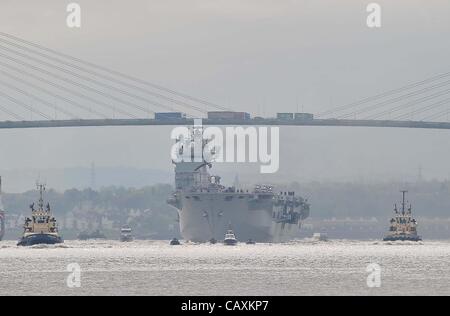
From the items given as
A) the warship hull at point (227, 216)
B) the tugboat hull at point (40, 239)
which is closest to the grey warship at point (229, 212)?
the warship hull at point (227, 216)

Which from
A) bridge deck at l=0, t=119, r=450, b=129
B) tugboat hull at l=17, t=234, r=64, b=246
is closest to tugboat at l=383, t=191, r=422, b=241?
bridge deck at l=0, t=119, r=450, b=129

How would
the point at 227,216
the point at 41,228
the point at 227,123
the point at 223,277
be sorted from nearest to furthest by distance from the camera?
the point at 223,277
the point at 41,228
the point at 227,216
the point at 227,123

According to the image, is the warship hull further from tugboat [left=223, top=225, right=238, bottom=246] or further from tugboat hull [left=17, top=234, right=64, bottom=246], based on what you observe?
tugboat hull [left=17, top=234, right=64, bottom=246]

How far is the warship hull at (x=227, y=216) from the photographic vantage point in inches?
6329

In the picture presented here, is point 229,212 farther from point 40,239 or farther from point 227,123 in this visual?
point 40,239

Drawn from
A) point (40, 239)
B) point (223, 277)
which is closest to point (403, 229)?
point (40, 239)

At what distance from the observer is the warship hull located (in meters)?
161

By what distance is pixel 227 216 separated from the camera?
527 ft

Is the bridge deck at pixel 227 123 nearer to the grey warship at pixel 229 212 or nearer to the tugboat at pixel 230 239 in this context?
the grey warship at pixel 229 212
